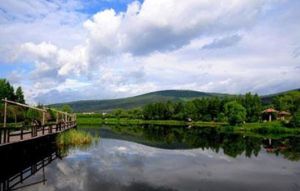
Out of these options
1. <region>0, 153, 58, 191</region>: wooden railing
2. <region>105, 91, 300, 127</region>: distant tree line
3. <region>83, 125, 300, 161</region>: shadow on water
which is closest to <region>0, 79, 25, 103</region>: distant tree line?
<region>105, 91, 300, 127</region>: distant tree line

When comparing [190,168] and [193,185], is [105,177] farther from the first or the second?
[190,168]

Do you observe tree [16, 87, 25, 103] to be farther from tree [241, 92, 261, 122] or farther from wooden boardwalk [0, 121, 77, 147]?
wooden boardwalk [0, 121, 77, 147]

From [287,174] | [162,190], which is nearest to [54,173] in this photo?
[162,190]

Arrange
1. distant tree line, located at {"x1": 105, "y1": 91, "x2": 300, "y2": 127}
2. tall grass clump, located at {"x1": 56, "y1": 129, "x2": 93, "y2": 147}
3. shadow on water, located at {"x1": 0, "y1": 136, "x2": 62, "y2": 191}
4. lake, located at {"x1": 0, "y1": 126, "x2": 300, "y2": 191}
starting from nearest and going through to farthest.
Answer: lake, located at {"x1": 0, "y1": 126, "x2": 300, "y2": 191}, shadow on water, located at {"x1": 0, "y1": 136, "x2": 62, "y2": 191}, tall grass clump, located at {"x1": 56, "y1": 129, "x2": 93, "y2": 147}, distant tree line, located at {"x1": 105, "y1": 91, "x2": 300, "y2": 127}

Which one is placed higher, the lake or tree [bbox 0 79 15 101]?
tree [bbox 0 79 15 101]

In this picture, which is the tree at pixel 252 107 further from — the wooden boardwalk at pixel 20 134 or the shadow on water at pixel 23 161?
the shadow on water at pixel 23 161

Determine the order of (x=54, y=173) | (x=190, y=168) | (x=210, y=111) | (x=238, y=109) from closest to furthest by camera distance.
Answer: (x=54, y=173) → (x=190, y=168) → (x=238, y=109) → (x=210, y=111)

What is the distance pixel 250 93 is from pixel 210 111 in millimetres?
17097

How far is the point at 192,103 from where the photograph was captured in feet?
498

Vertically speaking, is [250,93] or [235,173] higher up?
[250,93]

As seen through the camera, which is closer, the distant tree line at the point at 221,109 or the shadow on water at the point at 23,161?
the shadow on water at the point at 23,161

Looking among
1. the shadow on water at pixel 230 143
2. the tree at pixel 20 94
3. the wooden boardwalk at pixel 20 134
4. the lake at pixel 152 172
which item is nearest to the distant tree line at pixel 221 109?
the shadow on water at pixel 230 143

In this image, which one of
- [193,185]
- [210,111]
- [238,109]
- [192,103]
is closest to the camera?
[193,185]

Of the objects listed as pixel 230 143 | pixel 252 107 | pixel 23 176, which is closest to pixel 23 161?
pixel 23 176
